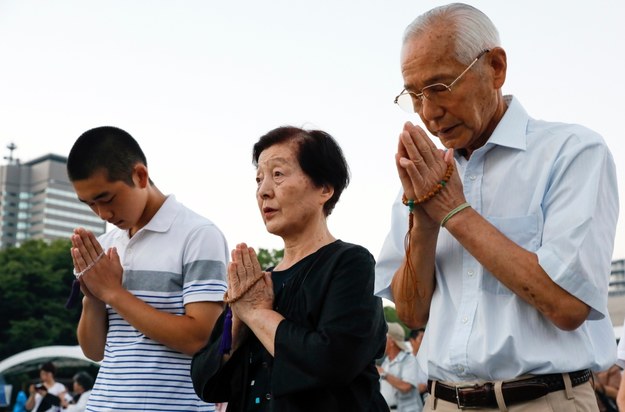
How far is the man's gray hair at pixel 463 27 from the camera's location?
2.46m

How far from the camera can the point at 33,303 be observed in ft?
156

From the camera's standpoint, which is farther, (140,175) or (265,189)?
(140,175)

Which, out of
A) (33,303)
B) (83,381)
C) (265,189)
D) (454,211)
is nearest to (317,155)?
(265,189)

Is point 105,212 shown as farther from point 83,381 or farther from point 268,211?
point 83,381

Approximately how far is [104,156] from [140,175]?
20 centimetres

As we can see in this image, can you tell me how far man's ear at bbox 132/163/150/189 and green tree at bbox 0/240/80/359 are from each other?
141 feet

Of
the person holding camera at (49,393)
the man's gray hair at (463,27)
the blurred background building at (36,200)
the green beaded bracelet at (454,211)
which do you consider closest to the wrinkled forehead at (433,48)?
the man's gray hair at (463,27)

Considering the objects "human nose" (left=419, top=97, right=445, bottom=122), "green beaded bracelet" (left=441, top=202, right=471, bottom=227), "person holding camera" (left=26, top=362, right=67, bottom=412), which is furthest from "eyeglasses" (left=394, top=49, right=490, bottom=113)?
"person holding camera" (left=26, top=362, right=67, bottom=412)

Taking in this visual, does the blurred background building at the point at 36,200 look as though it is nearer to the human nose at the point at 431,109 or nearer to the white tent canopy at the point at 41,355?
the white tent canopy at the point at 41,355

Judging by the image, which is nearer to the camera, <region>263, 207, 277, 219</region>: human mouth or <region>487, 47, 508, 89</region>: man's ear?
<region>487, 47, 508, 89</region>: man's ear

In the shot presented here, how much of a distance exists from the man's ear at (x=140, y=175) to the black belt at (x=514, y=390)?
2.09 metres

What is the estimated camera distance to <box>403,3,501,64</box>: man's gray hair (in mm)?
2457

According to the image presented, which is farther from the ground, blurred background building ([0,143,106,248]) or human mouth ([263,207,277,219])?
blurred background building ([0,143,106,248])

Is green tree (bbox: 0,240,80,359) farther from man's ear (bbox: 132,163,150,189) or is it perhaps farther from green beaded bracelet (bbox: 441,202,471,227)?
green beaded bracelet (bbox: 441,202,471,227)
